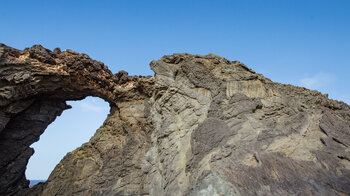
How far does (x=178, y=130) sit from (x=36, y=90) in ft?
26.0

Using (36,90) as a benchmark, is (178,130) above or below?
below

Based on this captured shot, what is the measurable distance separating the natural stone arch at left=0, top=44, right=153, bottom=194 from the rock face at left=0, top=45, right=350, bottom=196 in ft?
0.17

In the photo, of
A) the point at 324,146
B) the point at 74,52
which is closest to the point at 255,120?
the point at 324,146

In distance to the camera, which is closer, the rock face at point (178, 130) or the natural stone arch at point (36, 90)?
the rock face at point (178, 130)

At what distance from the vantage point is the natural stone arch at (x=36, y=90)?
1095 cm

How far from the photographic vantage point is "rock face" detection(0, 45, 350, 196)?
6508 millimetres

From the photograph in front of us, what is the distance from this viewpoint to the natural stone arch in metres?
10.9

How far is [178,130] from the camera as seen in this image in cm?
962

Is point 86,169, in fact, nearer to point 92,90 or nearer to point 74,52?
point 92,90

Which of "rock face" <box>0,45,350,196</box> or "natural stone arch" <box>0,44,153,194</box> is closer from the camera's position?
"rock face" <box>0,45,350,196</box>

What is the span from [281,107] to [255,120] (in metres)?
1.46

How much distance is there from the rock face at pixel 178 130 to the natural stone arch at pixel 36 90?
0.17 feet

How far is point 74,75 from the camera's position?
12.1 m

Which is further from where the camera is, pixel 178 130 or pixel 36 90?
pixel 36 90
